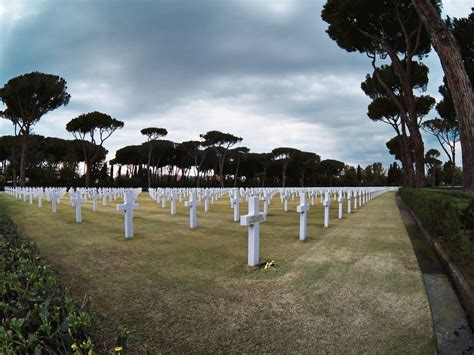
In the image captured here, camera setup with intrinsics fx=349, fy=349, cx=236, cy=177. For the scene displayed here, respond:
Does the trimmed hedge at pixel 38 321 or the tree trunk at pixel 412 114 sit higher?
the tree trunk at pixel 412 114

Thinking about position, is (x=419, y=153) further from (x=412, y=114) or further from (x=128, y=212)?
(x=128, y=212)

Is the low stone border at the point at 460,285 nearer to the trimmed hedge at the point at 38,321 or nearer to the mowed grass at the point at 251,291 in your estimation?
the mowed grass at the point at 251,291

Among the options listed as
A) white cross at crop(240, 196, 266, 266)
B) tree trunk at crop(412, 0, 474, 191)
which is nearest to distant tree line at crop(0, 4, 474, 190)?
tree trunk at crop(412, 0, 474, 191)

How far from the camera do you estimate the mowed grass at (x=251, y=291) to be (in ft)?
8.66

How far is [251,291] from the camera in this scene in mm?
3727

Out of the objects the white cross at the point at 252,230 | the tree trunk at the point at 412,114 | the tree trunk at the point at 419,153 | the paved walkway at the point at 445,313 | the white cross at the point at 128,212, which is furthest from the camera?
the tree trunk at the point at 419,153

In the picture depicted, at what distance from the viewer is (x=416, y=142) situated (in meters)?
17.9

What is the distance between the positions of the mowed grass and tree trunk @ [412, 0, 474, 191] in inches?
92.1

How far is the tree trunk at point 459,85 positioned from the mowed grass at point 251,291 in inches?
92.1

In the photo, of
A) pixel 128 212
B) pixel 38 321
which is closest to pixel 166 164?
pixel 128 212

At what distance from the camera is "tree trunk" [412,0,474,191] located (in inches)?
281

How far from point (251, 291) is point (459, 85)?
6484mm

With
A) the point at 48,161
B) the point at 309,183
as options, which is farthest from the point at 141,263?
the point at 309,183

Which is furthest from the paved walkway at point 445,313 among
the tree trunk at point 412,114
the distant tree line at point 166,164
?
the distant tree line at point 166,164
